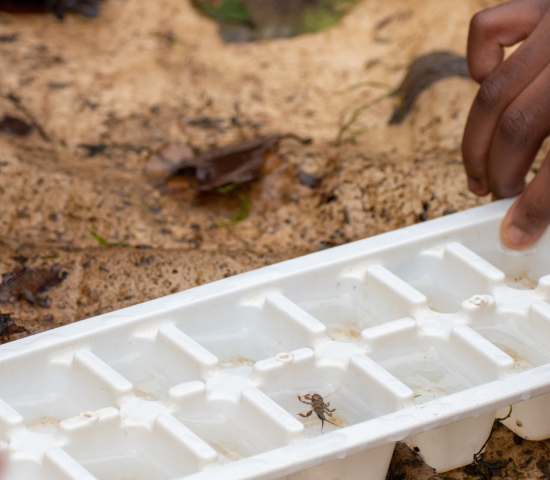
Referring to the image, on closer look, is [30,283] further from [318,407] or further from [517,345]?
[517,345]

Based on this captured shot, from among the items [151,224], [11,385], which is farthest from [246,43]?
[11,385]

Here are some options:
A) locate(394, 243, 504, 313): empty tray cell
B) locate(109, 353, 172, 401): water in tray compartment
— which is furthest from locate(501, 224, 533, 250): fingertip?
locate(109, 353, 172, 401): water in tray compartment

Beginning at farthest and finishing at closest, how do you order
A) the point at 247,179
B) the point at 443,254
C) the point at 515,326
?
the point at 247,179, the point at 443,254, the point at 515,326

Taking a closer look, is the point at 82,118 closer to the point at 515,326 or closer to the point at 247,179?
the point at 247,179

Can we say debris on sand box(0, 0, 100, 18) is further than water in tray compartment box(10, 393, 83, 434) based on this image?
Yes

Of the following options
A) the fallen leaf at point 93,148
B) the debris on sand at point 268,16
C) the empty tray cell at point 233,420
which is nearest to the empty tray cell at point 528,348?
the empty tray cell at point 233,420

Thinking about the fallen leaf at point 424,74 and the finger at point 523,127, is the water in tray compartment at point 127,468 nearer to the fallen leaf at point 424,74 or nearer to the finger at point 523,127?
the finger at point 523,127

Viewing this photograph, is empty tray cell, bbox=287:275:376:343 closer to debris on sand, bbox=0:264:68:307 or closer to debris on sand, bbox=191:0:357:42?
debris on sand, bbox=0:264:68:307
